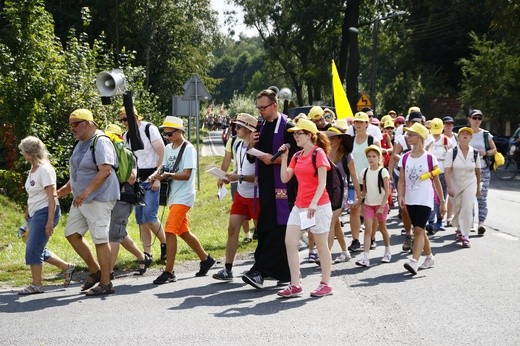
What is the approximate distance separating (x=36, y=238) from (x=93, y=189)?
946mm

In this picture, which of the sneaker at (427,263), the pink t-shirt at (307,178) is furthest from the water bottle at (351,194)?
the pink t-shirt at (307,178)

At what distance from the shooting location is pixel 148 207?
1059 cm

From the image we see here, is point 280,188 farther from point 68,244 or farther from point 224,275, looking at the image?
point 68,244

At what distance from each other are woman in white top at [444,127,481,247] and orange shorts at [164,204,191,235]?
457 centimetres

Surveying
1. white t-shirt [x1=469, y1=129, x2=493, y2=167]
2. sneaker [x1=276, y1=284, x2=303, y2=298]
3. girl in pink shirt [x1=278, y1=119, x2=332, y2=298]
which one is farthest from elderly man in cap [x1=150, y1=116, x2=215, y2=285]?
white t-shirt [x1=469, y1=129, x2=493, y2=167]

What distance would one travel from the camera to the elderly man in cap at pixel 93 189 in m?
8.59

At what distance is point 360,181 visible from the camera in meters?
11.7

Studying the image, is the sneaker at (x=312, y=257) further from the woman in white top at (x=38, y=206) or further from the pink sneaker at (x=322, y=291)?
the woman in white top at (x=38, y=206)

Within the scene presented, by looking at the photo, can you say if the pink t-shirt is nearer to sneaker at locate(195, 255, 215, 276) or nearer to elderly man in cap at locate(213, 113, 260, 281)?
elderly man in cap at locate(213, 113, 260, 281)

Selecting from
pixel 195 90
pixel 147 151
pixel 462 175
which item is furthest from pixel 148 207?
pixel 195 90

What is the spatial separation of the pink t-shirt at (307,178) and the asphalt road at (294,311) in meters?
0.94

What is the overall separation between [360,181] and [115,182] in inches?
158

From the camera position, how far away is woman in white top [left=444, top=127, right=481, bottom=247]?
12422 mm

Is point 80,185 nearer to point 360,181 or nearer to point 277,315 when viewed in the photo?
point 277,315
